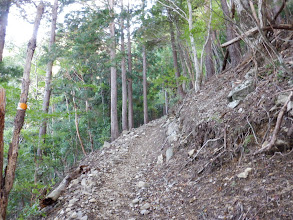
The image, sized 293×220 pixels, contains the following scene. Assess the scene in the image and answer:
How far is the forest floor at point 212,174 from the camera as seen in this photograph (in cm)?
305

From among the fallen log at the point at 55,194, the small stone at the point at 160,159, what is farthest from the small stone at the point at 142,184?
the fallen log at the point at 55,194

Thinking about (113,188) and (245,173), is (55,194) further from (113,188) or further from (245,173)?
(245,173)

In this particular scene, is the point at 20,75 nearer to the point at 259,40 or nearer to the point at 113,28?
the point at 113,28

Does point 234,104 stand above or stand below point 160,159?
above

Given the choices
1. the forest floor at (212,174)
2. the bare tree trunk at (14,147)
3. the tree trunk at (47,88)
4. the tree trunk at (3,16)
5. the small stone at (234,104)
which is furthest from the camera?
the tree trunk at (47,88)

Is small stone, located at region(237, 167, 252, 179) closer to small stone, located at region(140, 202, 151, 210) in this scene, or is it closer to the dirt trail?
small stone, located at region(140, 202, 151, 210)

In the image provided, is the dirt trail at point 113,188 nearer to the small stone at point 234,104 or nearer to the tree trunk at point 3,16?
the small stone at point 234,104

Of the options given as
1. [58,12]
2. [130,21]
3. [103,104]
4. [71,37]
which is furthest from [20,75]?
[103,104]

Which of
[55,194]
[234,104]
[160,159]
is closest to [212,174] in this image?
[234,104]

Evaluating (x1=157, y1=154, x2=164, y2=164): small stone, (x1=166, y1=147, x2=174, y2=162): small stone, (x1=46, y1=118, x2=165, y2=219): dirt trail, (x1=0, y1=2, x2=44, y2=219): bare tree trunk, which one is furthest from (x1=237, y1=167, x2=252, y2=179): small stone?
(x1=0, y1=2, x2=44, y2=219): bare tree trunk

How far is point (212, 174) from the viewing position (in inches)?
163

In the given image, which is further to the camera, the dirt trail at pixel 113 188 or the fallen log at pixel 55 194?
the fallen log at pixel 55 194

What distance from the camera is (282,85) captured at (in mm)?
4105

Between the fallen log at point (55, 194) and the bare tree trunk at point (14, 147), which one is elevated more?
the bare tree trunk at point (14, 147)
